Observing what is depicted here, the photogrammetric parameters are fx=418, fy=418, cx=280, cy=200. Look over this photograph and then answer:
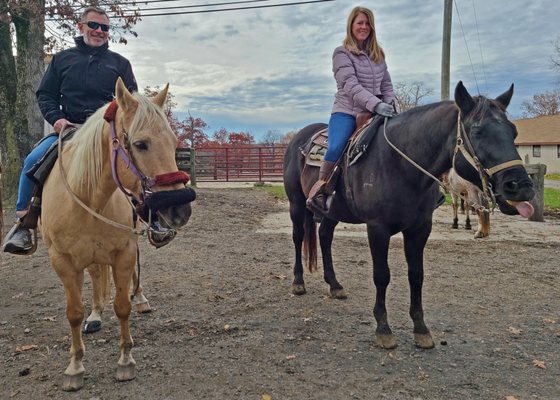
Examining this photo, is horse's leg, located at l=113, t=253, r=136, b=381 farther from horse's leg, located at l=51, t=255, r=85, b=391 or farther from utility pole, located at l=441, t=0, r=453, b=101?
utility pole, located at l=441, t=0, r=453, b=101

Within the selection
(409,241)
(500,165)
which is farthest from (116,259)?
(500,165)

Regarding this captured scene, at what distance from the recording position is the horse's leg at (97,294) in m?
3.95

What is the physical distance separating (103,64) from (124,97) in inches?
59.9

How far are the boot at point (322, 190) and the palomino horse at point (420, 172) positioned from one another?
123 mm

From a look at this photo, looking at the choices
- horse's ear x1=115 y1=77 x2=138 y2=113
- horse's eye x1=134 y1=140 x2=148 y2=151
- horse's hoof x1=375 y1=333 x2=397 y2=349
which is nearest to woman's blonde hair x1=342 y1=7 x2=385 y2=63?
horse's ear x1=115 y1=77 x2=138 y2=113

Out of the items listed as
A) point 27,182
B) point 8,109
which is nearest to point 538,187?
point 27,182

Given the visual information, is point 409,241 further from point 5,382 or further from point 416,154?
point 5,382

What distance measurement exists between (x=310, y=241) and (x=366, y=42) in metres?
2.40

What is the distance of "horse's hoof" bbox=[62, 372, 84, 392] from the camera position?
9.68ft

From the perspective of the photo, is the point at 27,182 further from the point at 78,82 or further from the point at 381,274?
the point at 381,274

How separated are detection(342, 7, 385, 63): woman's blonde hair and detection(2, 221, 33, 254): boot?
11.3 feet

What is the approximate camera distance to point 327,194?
4.23 metres

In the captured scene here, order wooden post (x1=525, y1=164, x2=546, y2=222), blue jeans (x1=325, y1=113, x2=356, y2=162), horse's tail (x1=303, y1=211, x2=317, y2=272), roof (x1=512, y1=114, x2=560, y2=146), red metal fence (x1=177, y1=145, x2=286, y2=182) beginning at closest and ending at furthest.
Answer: blue jeans (x1=325, y1=113, x2=356, y2=162) < horse's tail (x1=303, y1=211, x2=317, y2=272) < wooden post (x1=525, y1=164, x2=546, y2=222) < red metal fence (x1=177, y1=145, x2=286, y2=182) < roof (x1=512, y1=114, x2=560, y2=146)

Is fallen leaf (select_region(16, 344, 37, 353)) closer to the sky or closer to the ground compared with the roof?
closer to the ground
